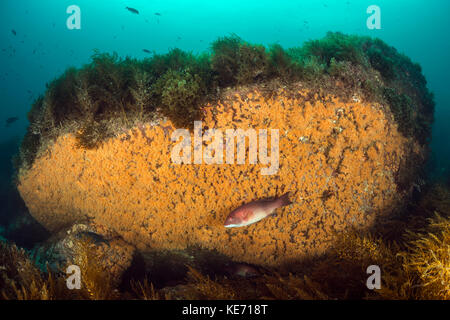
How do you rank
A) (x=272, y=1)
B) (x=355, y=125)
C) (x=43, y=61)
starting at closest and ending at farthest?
(x=355, y=125), (x=43, y=61), (x=272, y=1)

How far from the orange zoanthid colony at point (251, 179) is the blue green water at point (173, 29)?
29.7 meters

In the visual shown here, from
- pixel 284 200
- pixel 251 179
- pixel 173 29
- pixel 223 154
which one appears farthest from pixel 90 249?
pixel 173 29

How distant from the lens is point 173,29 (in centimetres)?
10588

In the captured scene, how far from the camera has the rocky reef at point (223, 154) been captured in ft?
11.7

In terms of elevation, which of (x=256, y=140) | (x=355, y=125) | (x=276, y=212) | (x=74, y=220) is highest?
(x=355, y=125)

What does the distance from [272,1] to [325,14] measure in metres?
30.2

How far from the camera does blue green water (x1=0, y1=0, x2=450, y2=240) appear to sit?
206 feet

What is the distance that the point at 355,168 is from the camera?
3934 millimetres

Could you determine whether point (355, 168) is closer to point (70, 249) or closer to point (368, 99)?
point (368, 99)

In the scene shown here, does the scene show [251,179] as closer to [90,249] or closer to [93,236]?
[90,249]

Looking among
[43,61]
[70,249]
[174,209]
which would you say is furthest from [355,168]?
[43,61]

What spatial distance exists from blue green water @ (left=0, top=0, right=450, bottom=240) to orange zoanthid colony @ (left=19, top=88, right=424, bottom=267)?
97.4 ft

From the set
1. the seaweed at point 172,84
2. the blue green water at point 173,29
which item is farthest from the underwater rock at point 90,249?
the blue green water at point 173,29

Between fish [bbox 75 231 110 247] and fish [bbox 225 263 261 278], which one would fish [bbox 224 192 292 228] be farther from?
fish [bbox 75 231 110 247]
